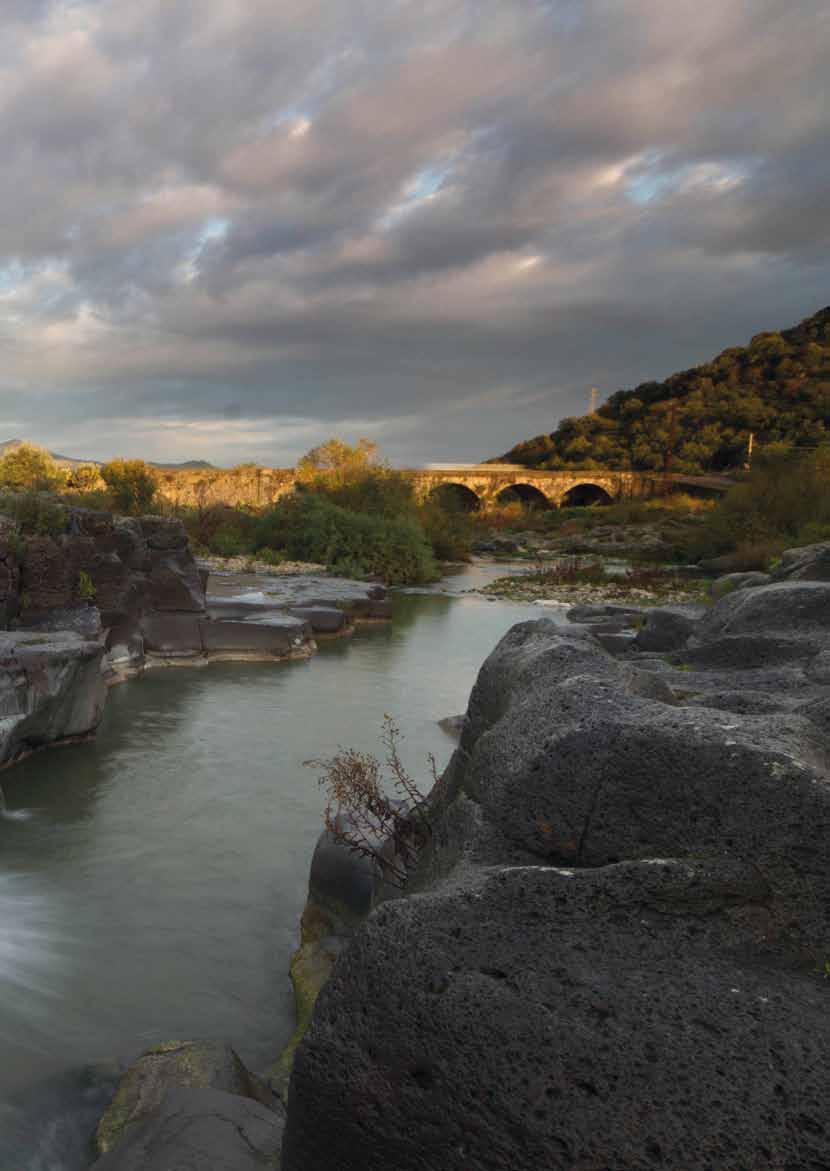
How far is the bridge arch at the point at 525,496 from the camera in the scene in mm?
75188

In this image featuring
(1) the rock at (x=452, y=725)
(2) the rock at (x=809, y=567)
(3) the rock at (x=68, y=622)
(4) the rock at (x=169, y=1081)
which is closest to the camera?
(4) the rock at (x=169, y=1081)

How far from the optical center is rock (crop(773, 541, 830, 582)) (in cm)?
1059

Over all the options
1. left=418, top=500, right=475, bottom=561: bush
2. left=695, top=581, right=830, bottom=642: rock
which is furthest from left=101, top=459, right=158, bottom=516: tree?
left=695, top=581, right=830, bottom=642: rock

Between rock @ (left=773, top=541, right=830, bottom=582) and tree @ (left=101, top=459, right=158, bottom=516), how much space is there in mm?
22614

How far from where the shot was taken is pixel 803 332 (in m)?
100

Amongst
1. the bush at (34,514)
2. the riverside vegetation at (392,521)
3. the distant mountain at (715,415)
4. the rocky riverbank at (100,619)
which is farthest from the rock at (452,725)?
the distant mountain at (715,415)

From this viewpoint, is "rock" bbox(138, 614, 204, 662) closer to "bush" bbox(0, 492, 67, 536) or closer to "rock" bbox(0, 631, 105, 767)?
"bush" bbox(0, 492, 67, 536)

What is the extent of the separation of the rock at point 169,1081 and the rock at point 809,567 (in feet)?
28.0

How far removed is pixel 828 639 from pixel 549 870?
3.72 meters

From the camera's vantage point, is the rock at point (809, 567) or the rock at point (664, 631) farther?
the rock at point (809, 567)

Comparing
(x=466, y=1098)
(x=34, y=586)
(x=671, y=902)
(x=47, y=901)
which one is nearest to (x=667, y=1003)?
(x=671, y=902)

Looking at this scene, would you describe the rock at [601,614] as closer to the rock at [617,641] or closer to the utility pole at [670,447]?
the rock at [617,641]

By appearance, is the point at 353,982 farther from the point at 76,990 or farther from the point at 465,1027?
the point at 76,990

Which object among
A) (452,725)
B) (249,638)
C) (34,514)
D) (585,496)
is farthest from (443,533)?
(585,496)
